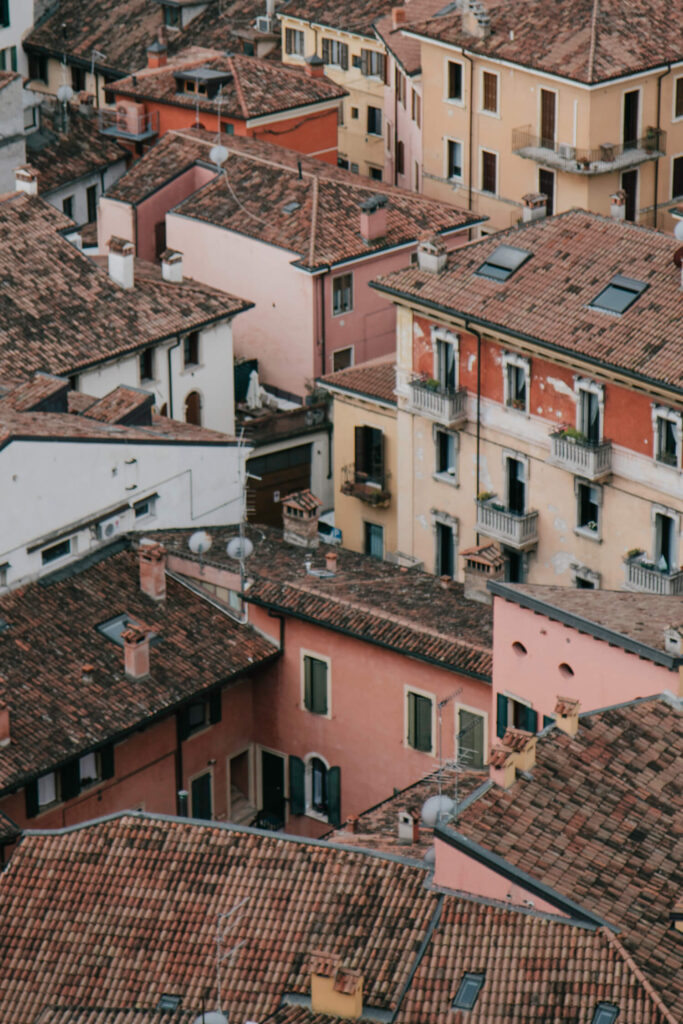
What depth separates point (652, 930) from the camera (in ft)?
167

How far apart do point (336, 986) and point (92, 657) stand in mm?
19298

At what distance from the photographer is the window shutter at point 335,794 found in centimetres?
7006

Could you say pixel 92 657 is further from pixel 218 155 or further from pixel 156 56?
pixel 156 56

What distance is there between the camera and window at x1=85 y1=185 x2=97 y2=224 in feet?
349

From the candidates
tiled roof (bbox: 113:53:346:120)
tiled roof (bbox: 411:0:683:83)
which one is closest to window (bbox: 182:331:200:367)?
tiled roof (bbox: 411:0:683:83)

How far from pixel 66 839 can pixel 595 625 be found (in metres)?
12.9

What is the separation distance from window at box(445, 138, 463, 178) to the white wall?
28.7 m

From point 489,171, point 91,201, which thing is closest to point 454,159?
point 489,171

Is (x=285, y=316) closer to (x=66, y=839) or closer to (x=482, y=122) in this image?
(x=482, y=122)

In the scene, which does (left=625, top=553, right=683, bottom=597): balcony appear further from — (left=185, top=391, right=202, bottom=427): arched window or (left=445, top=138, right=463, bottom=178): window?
(left=445, top=138, right=463, bottom=178): window

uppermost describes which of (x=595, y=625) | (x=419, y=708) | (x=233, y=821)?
(x=595, y=625)

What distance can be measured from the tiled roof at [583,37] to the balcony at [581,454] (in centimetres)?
2445

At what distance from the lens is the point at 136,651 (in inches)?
2643

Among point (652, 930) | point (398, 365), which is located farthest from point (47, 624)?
point (652, 930)
